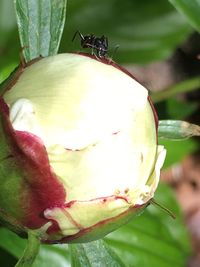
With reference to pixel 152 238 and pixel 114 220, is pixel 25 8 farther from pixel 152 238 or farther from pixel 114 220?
pixel 152 238

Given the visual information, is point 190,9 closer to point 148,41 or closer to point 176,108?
point 176,108

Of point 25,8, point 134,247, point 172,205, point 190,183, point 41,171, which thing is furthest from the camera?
point 190,183

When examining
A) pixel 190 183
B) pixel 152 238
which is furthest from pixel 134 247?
pixel 190 183

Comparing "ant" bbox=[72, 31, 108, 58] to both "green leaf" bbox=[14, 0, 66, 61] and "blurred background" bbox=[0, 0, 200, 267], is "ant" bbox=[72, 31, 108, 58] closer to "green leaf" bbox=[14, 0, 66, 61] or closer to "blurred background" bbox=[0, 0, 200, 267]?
"green leaf" bbox=[14, 0, 66, 61]

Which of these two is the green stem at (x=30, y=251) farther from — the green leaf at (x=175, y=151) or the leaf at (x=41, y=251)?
the green leaf at (x=175, y=151)

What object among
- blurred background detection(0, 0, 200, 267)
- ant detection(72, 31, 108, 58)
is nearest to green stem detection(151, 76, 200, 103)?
blurred background detection(0, 0, 200, 267)

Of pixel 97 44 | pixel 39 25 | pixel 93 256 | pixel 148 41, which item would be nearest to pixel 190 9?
pixel 97 44
